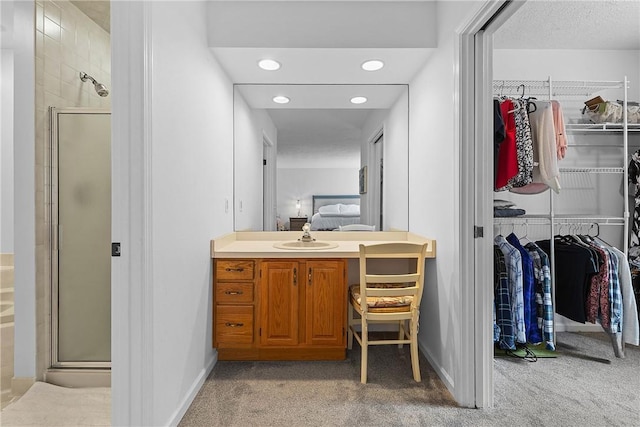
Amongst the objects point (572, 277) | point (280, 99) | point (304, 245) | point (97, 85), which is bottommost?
point (572, 277)

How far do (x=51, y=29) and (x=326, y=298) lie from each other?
2428mm

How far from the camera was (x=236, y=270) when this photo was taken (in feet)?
7.94

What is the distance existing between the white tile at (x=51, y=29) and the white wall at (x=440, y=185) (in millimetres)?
2401

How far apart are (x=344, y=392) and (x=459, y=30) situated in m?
2.10

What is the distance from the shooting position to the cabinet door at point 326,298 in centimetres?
242

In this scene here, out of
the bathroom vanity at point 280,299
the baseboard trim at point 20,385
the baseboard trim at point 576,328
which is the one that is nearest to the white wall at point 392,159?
the bathroom vanity at point 280,299

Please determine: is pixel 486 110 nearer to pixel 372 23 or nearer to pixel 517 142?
pixel 517 142

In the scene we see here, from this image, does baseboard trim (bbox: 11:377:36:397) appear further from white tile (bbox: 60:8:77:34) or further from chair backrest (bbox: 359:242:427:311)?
white tile (bbox: 60:8:77:34)

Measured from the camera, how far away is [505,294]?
7.99 ft

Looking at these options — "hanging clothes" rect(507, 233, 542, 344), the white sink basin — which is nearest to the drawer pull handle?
the white sink basin

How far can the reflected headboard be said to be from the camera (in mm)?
3008

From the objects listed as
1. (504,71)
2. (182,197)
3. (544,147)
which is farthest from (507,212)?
(182,197)

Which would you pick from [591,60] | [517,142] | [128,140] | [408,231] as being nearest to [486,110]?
[517,142]

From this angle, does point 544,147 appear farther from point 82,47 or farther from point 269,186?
point 82,47
